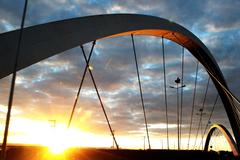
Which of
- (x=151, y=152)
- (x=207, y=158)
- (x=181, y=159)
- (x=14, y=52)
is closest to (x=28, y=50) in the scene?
(x=14, y=52)

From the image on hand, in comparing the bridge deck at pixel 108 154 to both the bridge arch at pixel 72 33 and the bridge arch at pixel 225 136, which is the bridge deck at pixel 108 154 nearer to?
the bridge arch at pixel 72 33

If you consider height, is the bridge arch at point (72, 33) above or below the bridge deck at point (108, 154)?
above

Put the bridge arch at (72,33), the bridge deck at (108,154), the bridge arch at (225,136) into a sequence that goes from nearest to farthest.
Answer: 1. the bridge deck at (108,154)
2. the bridge arch at (72,33)
3. the bridge arch at (225,136)

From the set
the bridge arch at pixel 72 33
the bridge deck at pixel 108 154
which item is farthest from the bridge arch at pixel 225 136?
the bridge deck at pixel 108 154

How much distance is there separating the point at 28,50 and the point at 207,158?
951 cm

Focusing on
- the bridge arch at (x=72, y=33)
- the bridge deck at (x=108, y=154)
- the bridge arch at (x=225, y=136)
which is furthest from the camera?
the bridge arch at (x=225, y=136)

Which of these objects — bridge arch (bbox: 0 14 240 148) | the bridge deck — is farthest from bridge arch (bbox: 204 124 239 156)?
the bridge deck

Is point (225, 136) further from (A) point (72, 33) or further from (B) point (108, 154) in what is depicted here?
(B) point (108, 154)

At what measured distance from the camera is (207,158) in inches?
605

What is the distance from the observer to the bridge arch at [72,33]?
40.9ft

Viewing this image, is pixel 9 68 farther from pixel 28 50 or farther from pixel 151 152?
pixel 151 152

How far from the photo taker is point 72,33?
1508cm

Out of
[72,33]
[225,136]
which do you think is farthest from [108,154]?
[225,136]

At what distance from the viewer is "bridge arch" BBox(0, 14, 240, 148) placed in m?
12.5
